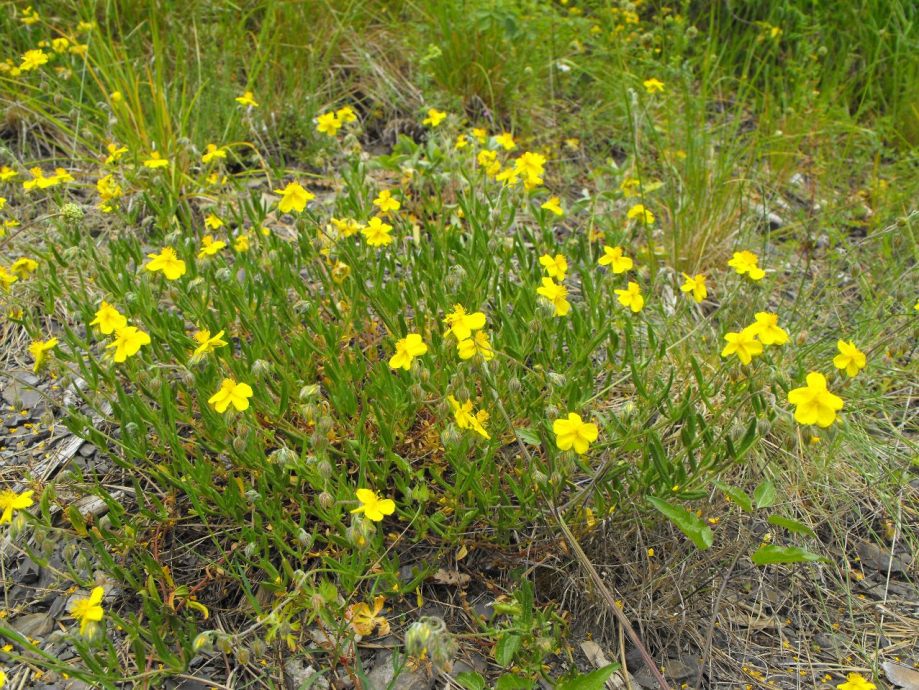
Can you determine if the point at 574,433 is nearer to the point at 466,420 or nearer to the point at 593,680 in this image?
the point at 466,420

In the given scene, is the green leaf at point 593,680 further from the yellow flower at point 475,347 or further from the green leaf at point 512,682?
the yellow flower at point 475,347

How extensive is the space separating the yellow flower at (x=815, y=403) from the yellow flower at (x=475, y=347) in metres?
0.83

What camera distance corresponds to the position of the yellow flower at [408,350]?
2281mm

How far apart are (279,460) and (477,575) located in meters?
0.80

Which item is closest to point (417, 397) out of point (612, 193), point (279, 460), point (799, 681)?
point (279, 460)

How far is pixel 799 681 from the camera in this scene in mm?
2352

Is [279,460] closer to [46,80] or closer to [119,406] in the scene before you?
[119,406]

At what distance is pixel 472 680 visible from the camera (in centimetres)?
209

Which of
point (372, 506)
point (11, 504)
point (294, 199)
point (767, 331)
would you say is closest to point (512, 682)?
point (372, 506)

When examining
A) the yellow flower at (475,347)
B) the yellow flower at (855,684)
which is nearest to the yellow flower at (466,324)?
the yellow flower at (475,347)

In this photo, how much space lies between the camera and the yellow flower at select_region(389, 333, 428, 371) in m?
2.28

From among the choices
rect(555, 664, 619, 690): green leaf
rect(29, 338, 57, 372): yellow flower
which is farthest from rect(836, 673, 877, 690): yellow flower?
rect(29, 338, 57, 372): yellow flower

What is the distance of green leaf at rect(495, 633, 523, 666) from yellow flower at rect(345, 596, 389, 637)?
14.9 inches

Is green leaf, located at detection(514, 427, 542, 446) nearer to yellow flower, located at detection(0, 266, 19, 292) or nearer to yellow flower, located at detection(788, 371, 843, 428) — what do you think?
yellow flower, located at detection(788, 371, 843, 428)
